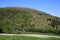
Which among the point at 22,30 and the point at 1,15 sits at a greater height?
the point at 1,15

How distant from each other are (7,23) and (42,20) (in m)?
6.47

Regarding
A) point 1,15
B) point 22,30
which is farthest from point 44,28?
point 1,15

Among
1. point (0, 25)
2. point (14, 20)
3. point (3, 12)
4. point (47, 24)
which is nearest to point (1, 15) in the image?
point (3, 12)

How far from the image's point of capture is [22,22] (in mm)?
29438

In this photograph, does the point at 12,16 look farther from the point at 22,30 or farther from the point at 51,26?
the point at 51,26

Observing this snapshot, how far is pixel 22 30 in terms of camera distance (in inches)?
1081

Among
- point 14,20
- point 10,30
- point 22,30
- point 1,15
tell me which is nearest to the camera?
point 10,30

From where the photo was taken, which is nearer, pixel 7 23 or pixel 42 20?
pixel 7 23

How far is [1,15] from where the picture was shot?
3222cm

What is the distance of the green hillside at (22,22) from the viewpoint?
26897 millimetres

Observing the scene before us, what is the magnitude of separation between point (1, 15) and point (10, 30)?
7.38 meters

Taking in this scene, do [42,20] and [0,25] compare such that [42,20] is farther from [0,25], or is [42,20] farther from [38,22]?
[0,25]

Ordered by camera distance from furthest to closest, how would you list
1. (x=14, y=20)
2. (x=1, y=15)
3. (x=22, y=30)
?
(x=1, y=15), (x=14, y=20), (x=22, y=30)

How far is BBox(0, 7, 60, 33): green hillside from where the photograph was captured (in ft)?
88.2
